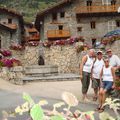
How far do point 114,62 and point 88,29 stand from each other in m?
31.1

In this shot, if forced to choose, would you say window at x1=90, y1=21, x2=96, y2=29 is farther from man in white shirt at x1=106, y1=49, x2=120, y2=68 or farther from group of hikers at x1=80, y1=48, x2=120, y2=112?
man in white shirt at x1=106, y1=49, x2=120, y2=68

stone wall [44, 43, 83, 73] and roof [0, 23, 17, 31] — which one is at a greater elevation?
roof [0, 23, 17, 31]

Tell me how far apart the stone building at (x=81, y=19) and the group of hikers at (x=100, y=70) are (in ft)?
97.9

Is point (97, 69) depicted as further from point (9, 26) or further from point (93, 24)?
point (9, 26)

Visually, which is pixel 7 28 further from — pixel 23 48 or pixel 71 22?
pixel 23 48

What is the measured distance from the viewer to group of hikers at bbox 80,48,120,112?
32.9ft

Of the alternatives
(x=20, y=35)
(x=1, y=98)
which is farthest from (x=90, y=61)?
(x=20, y=35)

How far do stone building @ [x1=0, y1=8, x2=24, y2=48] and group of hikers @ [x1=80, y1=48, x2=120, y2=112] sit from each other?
29.3m

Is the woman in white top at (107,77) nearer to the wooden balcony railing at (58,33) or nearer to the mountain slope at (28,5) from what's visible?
the wooden balcony railing at (58,33)

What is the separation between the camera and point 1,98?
11.9 meters

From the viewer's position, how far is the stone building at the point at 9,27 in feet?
133

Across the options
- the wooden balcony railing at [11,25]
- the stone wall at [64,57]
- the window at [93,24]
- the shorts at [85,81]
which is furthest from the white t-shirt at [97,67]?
Answer: the window at [93,24]

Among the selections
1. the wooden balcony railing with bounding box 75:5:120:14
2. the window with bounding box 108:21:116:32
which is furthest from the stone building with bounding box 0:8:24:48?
the window with bounding box 108:21:116:32

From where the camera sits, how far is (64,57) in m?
28.0
